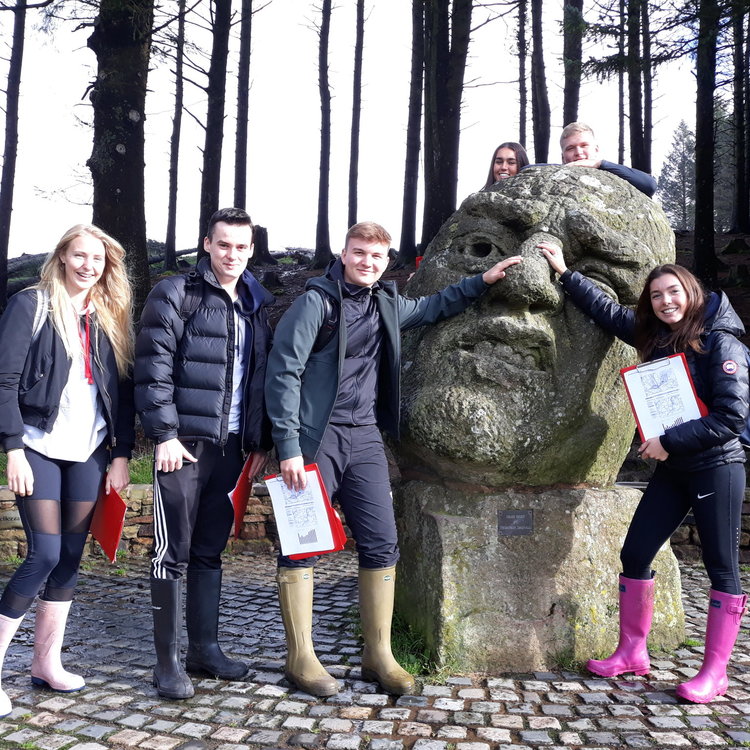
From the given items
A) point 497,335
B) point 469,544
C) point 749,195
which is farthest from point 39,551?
point 749,195

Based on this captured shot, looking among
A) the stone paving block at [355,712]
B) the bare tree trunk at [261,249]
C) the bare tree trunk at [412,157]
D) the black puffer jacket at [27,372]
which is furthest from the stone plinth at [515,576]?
the bare tree trunk at [412,157]

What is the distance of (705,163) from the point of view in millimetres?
12180

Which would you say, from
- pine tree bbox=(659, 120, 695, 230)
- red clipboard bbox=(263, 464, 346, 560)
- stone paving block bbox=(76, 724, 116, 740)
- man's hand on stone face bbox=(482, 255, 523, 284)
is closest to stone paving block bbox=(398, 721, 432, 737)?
red clipboard bbox=(263, 464, 346, 560)

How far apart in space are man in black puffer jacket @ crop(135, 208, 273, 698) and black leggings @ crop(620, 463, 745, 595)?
69.5 inches

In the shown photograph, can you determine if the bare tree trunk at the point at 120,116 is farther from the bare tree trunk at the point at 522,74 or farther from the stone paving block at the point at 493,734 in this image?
the bare tree trunk at the point at 522,74

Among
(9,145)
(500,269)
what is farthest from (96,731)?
(9,145)

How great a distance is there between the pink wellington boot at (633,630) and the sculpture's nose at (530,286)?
4.39 feet

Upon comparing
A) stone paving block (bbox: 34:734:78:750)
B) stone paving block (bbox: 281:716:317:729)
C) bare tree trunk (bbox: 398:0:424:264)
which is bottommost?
stone paving block (bbox: 34:734:78:750)

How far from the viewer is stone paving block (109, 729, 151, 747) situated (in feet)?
9.68

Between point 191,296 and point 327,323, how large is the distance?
623 millimetres

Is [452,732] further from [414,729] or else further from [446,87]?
[446,87]

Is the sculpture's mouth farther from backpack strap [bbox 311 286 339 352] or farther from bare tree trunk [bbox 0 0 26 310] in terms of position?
bare tree trunk [bbox 0 0 26 310]

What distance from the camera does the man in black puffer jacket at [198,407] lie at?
11.2 feet

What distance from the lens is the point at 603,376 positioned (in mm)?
3928
